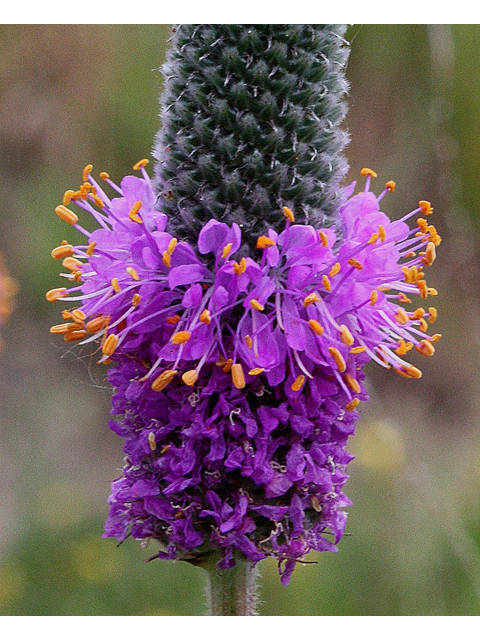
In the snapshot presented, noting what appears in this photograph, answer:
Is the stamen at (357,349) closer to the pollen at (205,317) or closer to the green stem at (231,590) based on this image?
the pollen at (205,317)

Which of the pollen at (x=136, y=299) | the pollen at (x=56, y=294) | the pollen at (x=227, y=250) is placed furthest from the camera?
the pollen at (x=56, y=294)

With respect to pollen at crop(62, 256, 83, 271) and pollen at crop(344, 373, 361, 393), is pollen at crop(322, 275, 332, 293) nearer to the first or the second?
pollen at crop(344, 373, 361, 393)

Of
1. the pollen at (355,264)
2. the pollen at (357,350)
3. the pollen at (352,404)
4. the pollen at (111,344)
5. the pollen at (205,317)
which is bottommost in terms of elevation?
the pollen at (352,404)

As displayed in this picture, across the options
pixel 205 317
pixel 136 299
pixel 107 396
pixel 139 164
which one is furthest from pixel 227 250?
pixel 107 396

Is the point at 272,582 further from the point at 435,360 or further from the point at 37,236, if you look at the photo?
the point at 37,236

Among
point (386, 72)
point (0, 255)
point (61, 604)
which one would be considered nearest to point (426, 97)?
point (386, 72)

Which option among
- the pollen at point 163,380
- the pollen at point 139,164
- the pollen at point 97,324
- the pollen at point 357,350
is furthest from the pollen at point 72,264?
the pollen at point 357,350
